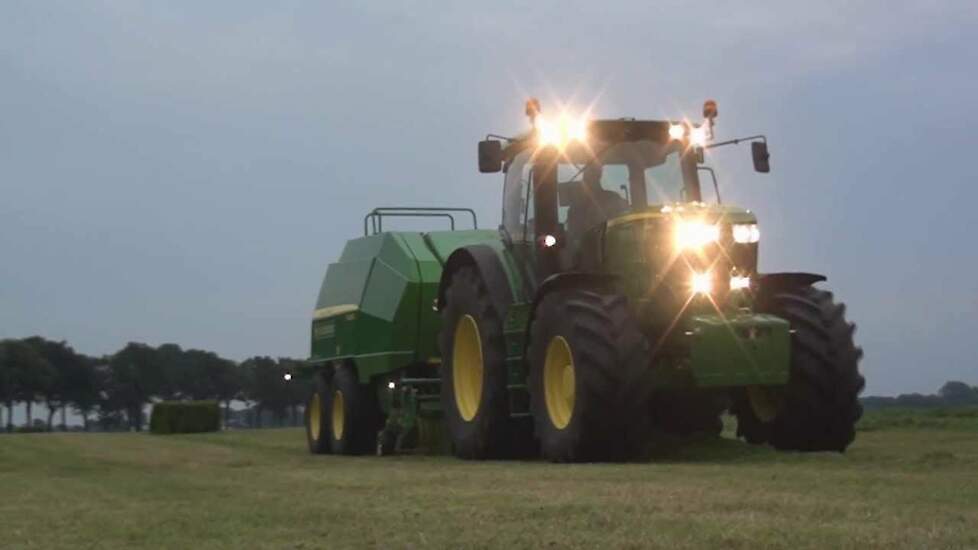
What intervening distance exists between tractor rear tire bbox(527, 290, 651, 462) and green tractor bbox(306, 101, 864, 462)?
13 millimetres

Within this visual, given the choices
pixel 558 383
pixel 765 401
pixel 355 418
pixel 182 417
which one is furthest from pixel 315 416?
pixel 182 417

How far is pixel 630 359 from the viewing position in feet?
37.4

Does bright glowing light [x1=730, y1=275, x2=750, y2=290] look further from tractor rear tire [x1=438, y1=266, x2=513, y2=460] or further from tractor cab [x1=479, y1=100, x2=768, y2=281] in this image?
tractor rear tire [x1=438, y1=266, x2=513, y2=460]

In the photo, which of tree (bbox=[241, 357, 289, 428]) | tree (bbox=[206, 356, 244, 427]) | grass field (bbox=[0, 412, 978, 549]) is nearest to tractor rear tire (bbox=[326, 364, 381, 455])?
grass field (bbox=[0, 412, 978, 549])

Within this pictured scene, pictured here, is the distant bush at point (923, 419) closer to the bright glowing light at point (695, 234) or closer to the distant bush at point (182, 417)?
the bright glowing light at point (695, 234)

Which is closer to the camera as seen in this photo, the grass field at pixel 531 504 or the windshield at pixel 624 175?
the grass field at pixel 531 504

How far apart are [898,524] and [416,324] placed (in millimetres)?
11100

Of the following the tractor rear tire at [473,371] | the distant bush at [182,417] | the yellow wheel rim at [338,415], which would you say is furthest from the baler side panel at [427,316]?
the distant bush at [182,417]

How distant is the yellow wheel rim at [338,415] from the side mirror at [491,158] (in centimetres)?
582

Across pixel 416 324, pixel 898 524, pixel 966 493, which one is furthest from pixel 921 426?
pixel 898 524

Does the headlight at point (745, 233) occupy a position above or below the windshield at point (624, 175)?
below

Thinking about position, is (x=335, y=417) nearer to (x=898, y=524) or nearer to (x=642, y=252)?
(x=642, y=252)

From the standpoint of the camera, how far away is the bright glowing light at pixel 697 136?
13.6 m

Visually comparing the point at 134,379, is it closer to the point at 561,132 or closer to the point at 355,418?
the point at 355,418
